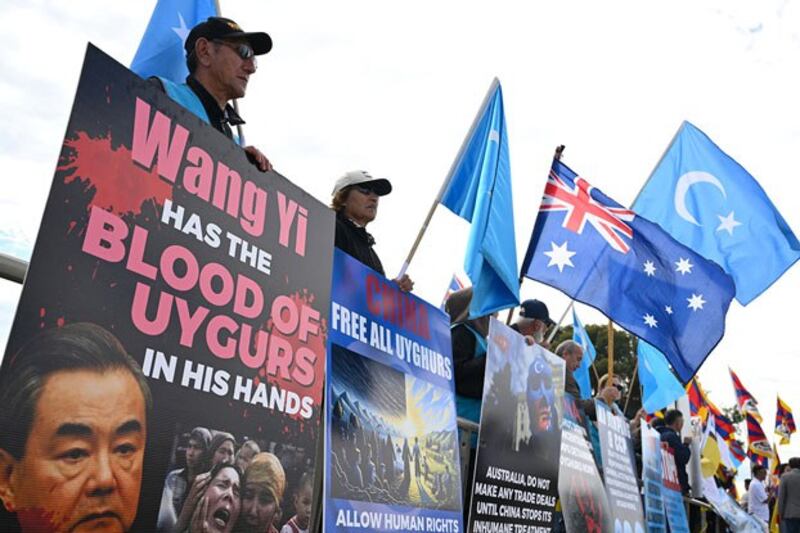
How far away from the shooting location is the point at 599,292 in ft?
24.7

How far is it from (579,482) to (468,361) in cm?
172

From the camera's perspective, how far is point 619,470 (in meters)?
7.43

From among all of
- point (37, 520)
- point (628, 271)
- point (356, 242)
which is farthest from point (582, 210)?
point (37, 520)

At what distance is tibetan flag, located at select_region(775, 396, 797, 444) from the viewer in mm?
25188

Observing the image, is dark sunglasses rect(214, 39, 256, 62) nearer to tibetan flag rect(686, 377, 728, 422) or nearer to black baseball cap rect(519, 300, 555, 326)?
black baseball cap rect(519, 300, 555, 326)

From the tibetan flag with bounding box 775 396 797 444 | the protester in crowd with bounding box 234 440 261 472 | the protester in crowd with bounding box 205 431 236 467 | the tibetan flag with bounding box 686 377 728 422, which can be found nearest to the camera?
the protester in crowd with bounding box 205 431 236 467

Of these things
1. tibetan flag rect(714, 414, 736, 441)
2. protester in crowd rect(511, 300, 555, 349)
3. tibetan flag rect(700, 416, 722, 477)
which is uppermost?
tibetan flag rect(714, 414, 736, 441)

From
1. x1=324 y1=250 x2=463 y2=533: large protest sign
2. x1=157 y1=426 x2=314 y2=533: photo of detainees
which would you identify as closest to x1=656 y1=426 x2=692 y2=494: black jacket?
x1=324 y1=250 x2=463 y2=533: large protest sign

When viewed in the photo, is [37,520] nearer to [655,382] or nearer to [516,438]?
[516,438]

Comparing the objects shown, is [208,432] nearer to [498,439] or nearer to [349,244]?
[349,244]

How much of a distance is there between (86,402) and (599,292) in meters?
5.80

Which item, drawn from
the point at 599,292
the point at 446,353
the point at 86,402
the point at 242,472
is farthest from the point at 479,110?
the point at 86,402

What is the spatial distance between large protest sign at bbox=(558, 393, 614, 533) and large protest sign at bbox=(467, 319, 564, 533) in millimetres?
278

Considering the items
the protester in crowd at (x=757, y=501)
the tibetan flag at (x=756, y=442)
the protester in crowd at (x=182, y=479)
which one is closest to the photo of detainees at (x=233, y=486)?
the protester in crowd at (x=182, y=479)
